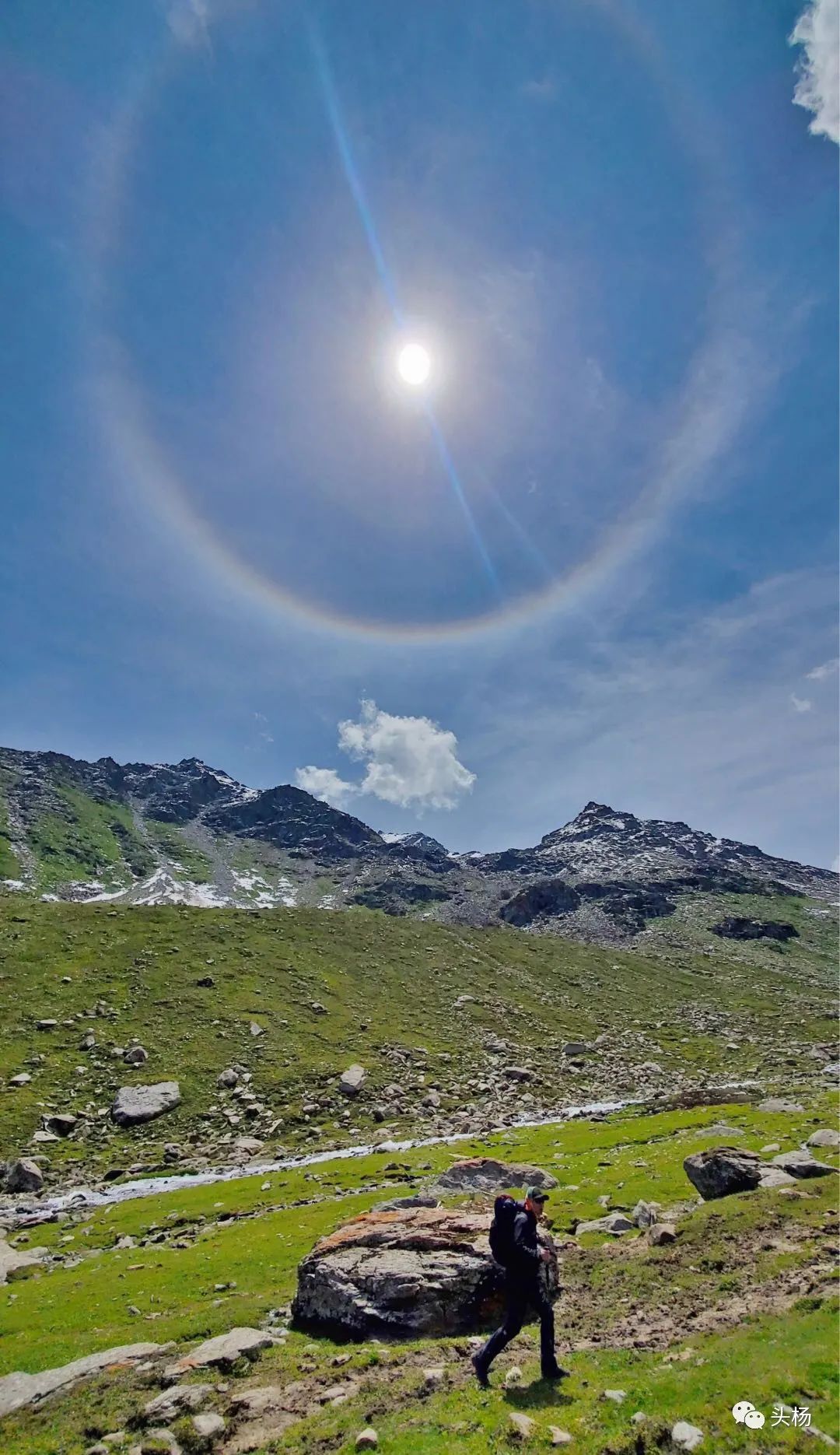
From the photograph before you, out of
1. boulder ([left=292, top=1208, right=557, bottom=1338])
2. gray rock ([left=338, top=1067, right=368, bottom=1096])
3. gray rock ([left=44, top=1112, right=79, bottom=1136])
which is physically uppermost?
boulder ([left=292, top=1208, right=557, bottom=1338])

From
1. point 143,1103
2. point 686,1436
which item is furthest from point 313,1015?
point 686,1436

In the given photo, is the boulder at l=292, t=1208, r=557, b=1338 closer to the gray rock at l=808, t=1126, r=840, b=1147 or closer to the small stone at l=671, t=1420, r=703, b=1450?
the small stone at l=671, t=1420, r=703, b=1450

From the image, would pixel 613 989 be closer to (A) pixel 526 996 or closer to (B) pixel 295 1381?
(A) pixel 526 996

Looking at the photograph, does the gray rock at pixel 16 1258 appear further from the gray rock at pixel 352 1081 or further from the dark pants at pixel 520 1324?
the gray rock at pixel 352 1081

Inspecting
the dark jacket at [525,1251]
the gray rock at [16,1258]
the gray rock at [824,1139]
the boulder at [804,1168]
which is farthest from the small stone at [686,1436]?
the gray rock at [824,1139]

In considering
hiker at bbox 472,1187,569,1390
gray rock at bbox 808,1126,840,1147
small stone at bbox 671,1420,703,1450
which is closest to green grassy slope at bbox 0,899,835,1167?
gray rock at bbox 808,1126,840,1147

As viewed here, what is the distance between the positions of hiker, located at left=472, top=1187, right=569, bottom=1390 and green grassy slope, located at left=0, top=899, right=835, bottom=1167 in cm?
4740

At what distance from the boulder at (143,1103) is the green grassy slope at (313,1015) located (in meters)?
1.09

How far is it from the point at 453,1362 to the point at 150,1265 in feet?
65.0

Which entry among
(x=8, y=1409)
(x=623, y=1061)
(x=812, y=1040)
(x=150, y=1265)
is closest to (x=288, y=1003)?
(x=623, y=1061)

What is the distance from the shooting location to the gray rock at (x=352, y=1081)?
217 feet

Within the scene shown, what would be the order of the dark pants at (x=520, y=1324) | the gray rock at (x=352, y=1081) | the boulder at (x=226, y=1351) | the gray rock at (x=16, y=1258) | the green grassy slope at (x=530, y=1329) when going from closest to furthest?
the green grassy slope at (x=530, y=1329) < the dark pants at (x=520, y=1324) < the boulder at (x=226, y=1351) < the gray rock at (x=16, y=1258) < the gray rock at (x=352, y=1081)

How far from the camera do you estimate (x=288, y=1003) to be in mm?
86938

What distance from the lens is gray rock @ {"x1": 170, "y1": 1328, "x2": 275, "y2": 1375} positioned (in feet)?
54.6
